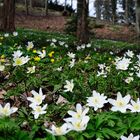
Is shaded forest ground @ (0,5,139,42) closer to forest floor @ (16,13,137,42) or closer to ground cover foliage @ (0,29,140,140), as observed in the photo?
forest floor @ (16,13,137,42)

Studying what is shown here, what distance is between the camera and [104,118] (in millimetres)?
3254

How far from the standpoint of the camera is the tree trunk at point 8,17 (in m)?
16.1

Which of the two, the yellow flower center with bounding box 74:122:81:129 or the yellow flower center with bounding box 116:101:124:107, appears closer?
the yellow flower center with bounding box 74:122:81:129

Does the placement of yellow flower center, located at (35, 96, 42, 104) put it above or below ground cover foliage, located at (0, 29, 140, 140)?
above

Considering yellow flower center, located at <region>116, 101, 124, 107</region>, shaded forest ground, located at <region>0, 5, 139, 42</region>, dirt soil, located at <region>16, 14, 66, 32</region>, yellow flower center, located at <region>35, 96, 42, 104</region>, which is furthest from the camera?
dirt soil, located at <region>16, 14, 66, 32</region>

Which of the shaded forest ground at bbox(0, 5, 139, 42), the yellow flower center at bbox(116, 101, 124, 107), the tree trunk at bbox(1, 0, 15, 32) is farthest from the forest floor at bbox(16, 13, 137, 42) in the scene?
the yellow flower center at bbox(116, 101, 124, 107)

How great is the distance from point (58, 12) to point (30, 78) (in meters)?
42.2

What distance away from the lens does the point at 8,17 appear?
1619 centimetres

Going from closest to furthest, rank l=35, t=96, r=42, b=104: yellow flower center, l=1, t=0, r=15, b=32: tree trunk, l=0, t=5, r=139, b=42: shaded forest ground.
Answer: l=35, t=96, r=42, b=104: yellow flower center, l=1, t=0, r=15, b=32: tree trunk, l=0, t=5, r=139, b=42: shaded forest ground

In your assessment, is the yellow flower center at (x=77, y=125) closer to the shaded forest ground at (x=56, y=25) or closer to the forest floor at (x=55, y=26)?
the shaded forest ground at (x=56, y=25)

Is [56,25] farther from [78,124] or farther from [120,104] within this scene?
[78,124]

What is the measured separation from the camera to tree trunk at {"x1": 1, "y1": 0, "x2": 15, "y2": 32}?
16062mm

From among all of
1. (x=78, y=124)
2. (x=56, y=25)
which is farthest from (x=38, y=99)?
(x=56, y=25)

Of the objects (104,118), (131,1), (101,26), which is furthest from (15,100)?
(131,1)
